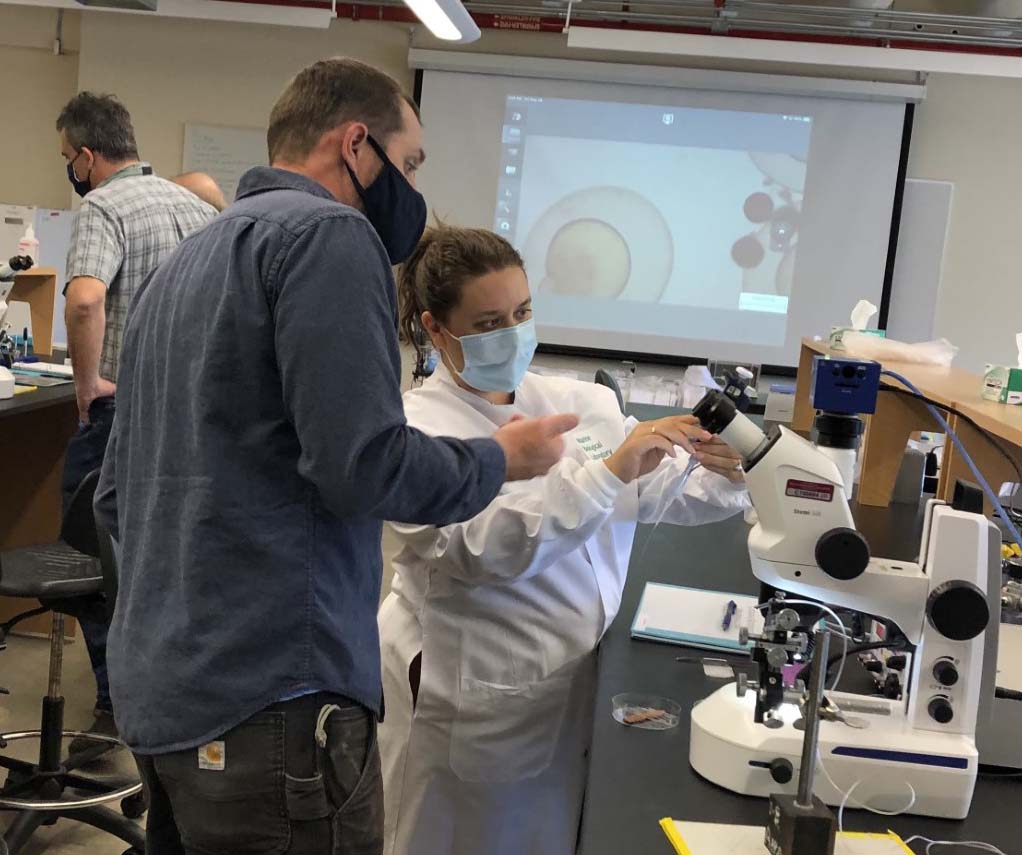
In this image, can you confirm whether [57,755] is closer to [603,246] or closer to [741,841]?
[741,841]

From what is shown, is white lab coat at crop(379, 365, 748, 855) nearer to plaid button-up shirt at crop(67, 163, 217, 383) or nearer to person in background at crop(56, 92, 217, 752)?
person in background at crop(56, 92, 217, 752)

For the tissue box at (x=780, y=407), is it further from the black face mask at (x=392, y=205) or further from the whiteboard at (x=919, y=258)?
the black face mask at (x=392, y=205)

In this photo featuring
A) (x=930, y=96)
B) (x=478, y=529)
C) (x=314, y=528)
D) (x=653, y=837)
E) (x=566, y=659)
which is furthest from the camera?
(x=930, y=96)

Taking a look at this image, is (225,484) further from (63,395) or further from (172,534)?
(63,395)

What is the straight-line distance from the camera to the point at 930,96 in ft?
18.2

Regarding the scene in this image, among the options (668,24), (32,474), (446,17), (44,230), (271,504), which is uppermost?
(668,24)

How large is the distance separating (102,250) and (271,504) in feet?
6.61

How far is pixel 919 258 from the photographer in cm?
565

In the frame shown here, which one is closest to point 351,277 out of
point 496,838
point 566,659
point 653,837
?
point 653,837

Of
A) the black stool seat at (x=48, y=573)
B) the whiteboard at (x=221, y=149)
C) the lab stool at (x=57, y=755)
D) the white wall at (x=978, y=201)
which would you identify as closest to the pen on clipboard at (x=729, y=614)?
the lab stool at (x=57, y=755)

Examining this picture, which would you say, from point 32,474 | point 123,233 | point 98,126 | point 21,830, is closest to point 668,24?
point 98,126

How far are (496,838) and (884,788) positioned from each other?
2.44ft

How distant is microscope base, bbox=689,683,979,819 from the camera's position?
3.64 ft

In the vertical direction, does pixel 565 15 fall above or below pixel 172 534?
above
